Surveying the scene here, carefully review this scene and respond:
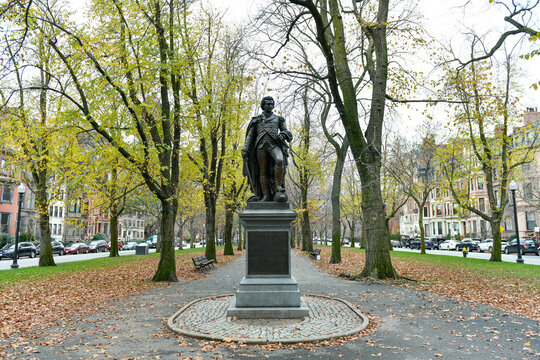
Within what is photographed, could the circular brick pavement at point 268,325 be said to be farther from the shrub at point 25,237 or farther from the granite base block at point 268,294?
the shrub at point 25,237

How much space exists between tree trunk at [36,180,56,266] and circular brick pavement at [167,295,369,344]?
12.8 m

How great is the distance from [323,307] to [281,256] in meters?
1.79

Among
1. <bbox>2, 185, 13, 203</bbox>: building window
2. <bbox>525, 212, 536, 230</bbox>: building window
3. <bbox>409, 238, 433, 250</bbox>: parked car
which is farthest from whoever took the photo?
<bbox>409, 238, 433, 250</bbox>: parked car

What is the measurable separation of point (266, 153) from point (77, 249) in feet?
136

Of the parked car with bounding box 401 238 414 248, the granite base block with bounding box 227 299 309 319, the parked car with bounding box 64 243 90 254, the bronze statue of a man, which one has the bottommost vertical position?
the parked car with bounding box 401 238 414 248

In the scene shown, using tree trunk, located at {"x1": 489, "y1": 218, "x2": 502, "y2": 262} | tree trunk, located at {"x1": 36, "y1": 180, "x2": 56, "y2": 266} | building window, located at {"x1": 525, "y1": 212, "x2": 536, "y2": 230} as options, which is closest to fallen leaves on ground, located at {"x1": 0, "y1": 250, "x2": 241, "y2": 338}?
tree trunk, located at {"x1": 36, "y1": 180, "x2": 56, "y2": 266}

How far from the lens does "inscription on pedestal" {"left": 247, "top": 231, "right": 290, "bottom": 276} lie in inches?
317

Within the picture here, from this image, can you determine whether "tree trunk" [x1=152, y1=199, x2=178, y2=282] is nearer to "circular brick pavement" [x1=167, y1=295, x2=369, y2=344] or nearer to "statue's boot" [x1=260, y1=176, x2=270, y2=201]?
"circular brick pavement" [x1=167, y1=295, x2=369, y2=344]

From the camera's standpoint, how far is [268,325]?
22.9 ft

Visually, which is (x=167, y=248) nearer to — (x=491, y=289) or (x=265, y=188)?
(x=265, y=188)

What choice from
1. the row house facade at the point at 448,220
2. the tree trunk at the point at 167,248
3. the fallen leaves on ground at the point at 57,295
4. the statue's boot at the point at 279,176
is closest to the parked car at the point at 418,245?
the row house facade at the point at 448,220

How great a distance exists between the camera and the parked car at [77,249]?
41.2m

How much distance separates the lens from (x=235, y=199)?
28719 mm

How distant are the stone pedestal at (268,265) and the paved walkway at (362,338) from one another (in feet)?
5.71
